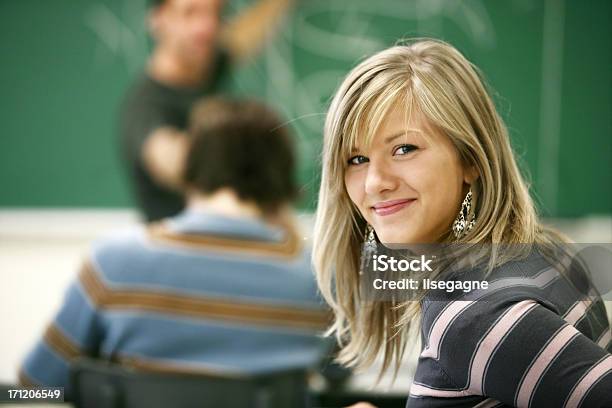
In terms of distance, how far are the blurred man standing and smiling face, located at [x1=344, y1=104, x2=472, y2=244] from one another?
1.59m

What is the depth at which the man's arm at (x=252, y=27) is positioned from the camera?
2.50 metres

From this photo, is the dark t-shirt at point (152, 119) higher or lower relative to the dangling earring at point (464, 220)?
higher

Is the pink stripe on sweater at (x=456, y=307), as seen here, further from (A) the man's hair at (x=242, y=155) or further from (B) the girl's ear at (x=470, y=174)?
(A) the man's hair at (x=242, y=155)

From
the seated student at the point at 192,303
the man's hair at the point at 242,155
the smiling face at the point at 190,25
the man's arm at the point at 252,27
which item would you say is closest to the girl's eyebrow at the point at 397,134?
the seated student at the point at 192,303

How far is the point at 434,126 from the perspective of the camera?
638 millimetres

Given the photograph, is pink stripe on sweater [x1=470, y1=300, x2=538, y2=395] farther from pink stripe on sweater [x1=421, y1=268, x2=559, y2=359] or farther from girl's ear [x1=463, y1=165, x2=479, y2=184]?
girl's ear [x1=463, y1=165, x2=479, y2=184]

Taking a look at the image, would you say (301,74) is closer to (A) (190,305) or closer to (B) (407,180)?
(A) (190,305)

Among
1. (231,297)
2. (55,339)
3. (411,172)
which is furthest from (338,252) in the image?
(55,339)

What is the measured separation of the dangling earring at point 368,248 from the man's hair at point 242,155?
0.81 m

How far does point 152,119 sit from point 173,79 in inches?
6.6

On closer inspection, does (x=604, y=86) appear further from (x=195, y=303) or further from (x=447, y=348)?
(x=447, y=348)

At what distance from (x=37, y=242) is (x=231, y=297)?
1674 millimetres

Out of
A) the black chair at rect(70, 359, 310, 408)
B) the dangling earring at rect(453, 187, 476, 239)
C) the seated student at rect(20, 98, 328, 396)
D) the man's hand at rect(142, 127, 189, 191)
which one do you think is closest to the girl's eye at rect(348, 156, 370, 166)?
the dangling earring at rect(453, 187, 476, 239)

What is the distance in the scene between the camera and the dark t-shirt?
7.61 ft
